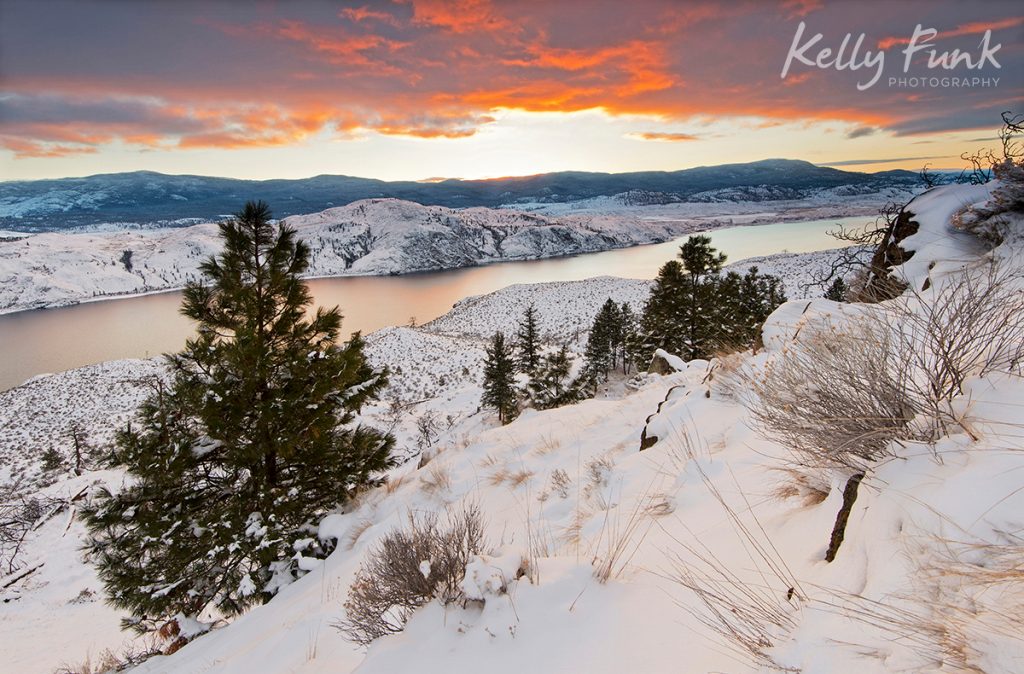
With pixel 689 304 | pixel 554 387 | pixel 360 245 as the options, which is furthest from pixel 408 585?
pixel 360 245

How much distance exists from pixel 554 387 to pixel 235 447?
62.1ft

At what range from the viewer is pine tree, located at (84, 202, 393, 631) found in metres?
6.21

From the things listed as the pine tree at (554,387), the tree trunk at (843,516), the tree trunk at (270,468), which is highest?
the tree trunk at (843,516)

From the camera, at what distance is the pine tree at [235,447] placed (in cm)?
621

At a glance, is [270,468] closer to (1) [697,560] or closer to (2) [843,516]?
(1) [697,560]

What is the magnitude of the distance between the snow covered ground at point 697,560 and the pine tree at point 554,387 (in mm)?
16552

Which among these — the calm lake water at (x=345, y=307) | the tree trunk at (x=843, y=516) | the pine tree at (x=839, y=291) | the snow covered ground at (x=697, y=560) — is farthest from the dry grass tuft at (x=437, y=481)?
the calm lake water at (x=345, y=307)

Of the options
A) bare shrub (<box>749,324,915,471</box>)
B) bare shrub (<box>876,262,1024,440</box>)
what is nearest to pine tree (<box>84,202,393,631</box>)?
bare shrub (<box>749,324,915,471</box>)

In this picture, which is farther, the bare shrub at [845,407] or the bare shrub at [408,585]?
the bare shrub at [408,585]

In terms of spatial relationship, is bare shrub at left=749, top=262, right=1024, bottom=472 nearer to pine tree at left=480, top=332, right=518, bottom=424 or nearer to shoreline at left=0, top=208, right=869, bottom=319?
pine tree at left=480, top=332, right=518, bottom=424

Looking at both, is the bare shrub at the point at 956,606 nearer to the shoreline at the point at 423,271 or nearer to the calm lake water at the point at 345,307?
the calm lake water at the point at 345,307

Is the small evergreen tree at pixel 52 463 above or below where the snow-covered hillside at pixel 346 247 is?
below

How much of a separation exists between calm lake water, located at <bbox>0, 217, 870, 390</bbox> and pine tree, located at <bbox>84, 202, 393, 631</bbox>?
27606mm

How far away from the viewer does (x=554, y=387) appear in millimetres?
24438
